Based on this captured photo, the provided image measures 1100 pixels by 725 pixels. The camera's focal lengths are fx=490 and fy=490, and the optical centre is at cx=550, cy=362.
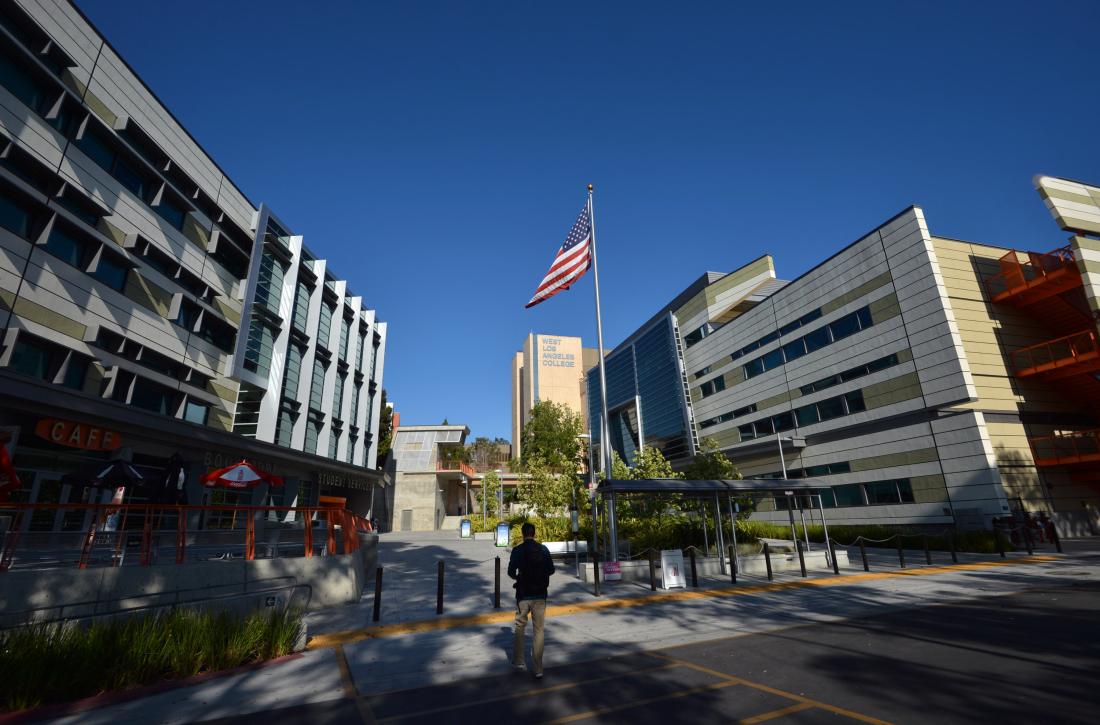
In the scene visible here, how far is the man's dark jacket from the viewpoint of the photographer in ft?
23.7

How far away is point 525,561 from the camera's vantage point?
7367mm

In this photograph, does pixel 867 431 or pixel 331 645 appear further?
pixel 867 431

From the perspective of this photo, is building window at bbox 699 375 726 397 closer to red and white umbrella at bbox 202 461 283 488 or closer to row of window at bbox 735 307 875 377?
row of window at bbox 735 307 875 377

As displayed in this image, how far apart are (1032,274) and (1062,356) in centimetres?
490

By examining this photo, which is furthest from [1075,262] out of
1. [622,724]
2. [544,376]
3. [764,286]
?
[544,376]

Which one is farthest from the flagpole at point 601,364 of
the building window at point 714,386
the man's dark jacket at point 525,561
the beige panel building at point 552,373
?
the beige panel building at point 552,373

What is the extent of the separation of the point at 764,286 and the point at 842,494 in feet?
68.3

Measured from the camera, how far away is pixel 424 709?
5.65 metres

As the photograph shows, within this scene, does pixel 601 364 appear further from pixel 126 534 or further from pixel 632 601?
pixel 126 534

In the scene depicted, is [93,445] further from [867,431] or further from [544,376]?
[544,376]

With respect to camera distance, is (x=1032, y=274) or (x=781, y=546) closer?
(x=781, y=546)

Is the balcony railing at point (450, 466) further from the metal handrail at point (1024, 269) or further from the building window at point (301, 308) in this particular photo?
the metal handrail at point (1024, 269)

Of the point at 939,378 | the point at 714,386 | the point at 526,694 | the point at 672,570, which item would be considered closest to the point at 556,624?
the point at 526,694

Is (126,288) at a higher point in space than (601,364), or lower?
higher
